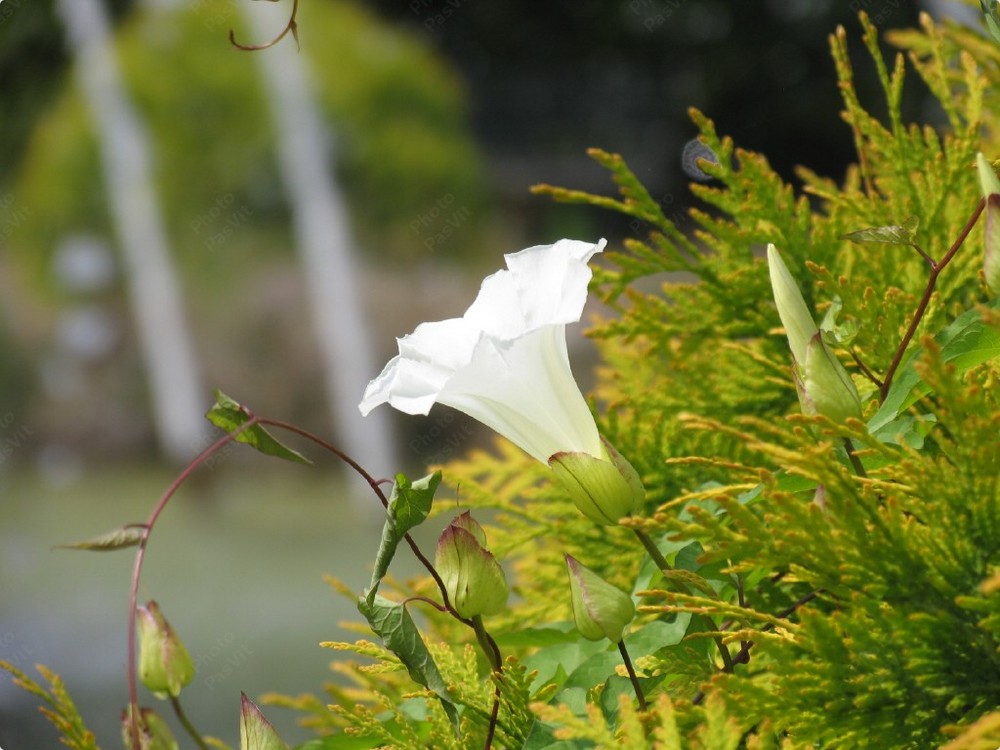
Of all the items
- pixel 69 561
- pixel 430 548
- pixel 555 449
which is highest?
pixel 69 561

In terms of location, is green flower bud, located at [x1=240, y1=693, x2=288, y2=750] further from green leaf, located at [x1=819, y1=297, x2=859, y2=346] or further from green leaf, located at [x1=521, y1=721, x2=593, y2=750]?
green leaf, located at [x1=819, y1=297, x2=859, y2=346]

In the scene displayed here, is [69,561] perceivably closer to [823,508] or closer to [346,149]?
[346,149]

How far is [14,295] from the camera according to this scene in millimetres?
7441

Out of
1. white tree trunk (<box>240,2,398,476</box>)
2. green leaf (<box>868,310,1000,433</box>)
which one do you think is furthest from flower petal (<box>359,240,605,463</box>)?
white tree trunk (<box>240,2,398,476</box>)

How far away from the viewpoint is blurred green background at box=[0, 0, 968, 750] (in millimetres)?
6781

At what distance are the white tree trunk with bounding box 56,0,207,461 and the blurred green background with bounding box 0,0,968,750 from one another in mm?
73

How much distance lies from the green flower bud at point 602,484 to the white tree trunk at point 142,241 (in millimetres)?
6852

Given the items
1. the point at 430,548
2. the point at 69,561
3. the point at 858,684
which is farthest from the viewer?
the point at 69,561

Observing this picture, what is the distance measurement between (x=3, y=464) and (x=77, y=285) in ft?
4.29

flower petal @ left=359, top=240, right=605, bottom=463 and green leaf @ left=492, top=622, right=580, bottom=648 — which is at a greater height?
flower petal @ left=359, top=240, right=605, bottom=463

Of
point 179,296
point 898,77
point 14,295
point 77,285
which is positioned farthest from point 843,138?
point 898,77

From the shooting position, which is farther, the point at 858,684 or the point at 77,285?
the point at 77,285

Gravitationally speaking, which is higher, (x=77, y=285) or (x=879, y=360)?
(x=77, y=285)

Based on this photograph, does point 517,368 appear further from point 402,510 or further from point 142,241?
point 142,241
